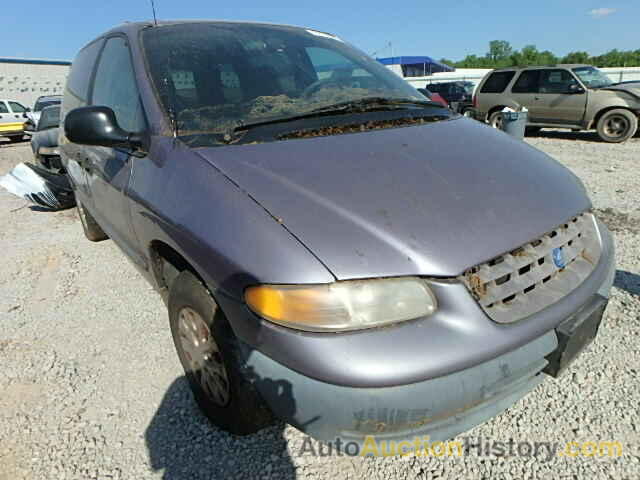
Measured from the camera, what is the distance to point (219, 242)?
140cm

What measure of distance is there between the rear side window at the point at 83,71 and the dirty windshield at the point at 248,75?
3.15ft

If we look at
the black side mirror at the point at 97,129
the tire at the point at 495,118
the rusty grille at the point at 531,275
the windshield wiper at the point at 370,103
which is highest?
the windshield wiper at the point at 370,103

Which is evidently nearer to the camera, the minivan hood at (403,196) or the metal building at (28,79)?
the minivan hood at (403,196)

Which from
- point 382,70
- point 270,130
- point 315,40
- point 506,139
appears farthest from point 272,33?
point 506,139

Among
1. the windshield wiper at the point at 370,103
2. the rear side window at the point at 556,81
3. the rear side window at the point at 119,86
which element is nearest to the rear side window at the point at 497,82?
the rear side window at the point at 556,81

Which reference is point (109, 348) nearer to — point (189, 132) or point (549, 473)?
point (189, 132)

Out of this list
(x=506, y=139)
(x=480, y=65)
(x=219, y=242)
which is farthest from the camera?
(x=480, y=65)

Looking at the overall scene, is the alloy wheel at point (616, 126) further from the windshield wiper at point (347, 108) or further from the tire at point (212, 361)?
the tire at point (212, 361)

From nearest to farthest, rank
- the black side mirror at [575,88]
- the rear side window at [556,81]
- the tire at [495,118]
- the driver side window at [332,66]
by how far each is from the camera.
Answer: the driver side window at [332,66], the black side mirror at [575,88], the rear side window at [556,81], the tire at [495,118]

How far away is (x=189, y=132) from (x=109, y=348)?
1.46 meters

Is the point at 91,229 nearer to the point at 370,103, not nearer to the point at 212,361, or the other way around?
the point at 212,361

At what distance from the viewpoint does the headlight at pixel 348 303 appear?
3.97 ft

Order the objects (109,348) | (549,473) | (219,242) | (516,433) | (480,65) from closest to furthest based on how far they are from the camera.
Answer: (219,242) → (549,473) → (516,433) → (109,348) → (480,65)

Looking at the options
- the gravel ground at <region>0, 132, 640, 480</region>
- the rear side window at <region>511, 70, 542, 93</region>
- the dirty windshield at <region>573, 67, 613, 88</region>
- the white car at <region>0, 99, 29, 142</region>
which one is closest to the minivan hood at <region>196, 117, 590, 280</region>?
the gravel ground at <region>0, 132, 640, 480</region>
